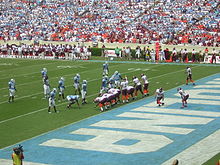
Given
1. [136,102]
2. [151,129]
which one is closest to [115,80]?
[136,102]

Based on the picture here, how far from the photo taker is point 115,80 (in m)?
26.2

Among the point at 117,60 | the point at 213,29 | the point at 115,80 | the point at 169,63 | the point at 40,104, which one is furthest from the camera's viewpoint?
the point at 213,29

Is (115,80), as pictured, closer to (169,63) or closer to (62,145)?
(62,145)

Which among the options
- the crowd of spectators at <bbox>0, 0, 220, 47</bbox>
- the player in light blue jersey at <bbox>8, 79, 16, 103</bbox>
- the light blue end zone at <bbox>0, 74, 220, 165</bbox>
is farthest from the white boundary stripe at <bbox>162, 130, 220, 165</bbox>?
the crowd of spectators at <bbox>0, 0, 220, 47</bbox>

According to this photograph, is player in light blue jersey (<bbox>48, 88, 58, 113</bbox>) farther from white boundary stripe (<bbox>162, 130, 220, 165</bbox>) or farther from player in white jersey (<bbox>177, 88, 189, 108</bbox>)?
white boundary stripe (<bbox>162, 130, 220, 165</bbox>)

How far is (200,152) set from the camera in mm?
16453

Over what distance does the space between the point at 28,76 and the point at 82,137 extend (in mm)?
16263

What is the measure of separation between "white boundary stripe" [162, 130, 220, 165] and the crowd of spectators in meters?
25.9

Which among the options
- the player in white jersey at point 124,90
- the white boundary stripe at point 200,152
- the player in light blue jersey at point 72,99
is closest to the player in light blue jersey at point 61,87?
the player in light blue jersey at point 72,99

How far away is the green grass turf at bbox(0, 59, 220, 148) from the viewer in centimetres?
2014

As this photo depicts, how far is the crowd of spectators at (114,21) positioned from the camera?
47.2 meters

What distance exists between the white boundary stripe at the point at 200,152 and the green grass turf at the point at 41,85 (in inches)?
217

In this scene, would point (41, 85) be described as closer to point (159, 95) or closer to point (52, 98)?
point (52, 98)

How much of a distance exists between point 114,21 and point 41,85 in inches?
928
